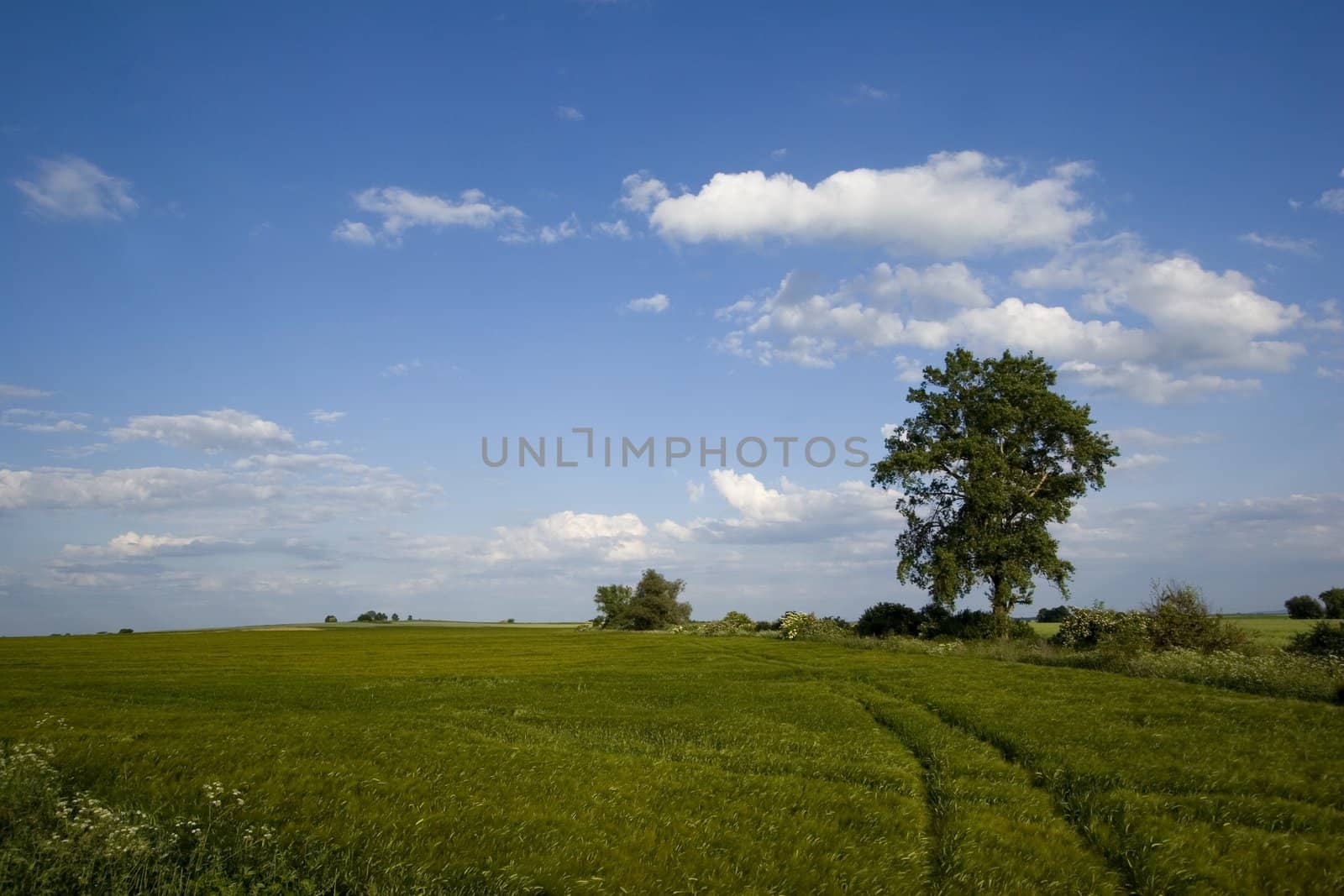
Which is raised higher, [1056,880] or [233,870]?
[233,870]

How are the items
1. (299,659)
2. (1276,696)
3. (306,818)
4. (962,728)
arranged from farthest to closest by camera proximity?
(299,659)
(1276,696)
(962,728)
(306,818)

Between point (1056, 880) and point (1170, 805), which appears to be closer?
point (1056, 880)

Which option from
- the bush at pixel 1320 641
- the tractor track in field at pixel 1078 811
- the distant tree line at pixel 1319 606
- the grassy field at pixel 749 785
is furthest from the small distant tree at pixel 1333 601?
the tractor track in field at pixel 1078 811

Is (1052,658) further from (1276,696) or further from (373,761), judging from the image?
(373,761)

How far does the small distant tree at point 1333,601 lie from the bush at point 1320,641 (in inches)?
1949

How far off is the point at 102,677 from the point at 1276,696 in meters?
49.0

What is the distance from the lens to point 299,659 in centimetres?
5512

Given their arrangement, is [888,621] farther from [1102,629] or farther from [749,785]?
[749,785]

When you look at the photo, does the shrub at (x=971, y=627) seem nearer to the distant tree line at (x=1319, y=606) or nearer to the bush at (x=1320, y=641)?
the bush at (x=1320, y=641)

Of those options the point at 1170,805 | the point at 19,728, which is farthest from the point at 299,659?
the point at 1170,805

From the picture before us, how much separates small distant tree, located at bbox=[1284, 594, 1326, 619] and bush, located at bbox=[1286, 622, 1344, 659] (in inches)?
2006

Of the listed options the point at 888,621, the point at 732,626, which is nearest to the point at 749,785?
the point at 888,621

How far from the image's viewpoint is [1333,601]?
259 ft

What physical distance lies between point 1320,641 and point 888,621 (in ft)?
107
